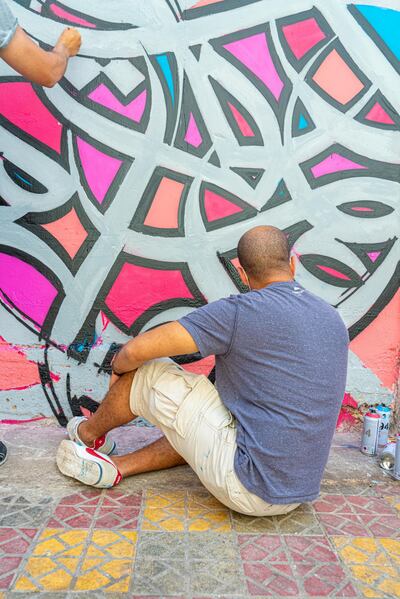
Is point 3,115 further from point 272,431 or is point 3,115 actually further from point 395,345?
point 395,345

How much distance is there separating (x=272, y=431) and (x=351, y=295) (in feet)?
4.64

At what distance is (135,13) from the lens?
10.2ft

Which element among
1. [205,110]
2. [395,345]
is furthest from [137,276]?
[395,345]

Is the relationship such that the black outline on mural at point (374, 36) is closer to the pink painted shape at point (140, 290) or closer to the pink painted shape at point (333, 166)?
the pink painted shape at point (333, 166)

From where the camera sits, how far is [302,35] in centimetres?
315

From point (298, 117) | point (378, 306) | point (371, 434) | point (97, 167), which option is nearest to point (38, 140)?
point (97, 167)

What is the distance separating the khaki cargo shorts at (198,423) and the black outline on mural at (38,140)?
143cm

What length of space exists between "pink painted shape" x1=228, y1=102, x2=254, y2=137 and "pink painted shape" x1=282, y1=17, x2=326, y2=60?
0.46m

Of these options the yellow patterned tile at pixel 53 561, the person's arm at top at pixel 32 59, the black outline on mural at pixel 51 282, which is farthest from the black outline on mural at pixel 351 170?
the yellow patterned tile at pixel 53 561

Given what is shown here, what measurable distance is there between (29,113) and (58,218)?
614 mm

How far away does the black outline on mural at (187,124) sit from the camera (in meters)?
3.17

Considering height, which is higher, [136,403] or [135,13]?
[135,13]

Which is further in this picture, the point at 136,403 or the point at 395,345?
the point at 395,345

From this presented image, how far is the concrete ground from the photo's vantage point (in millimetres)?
1900
